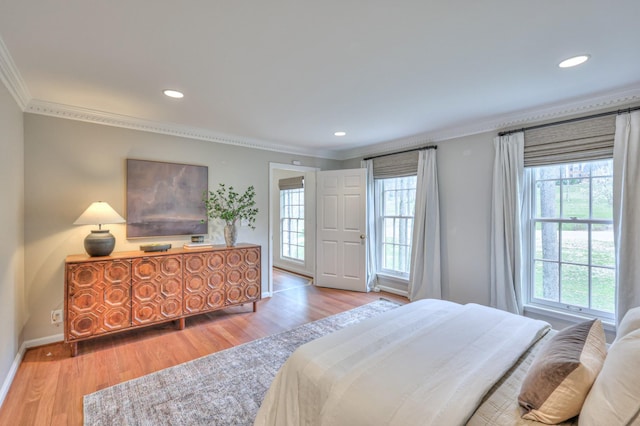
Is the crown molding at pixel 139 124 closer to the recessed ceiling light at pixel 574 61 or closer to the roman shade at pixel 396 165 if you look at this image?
the roman shade at pixel 396 165

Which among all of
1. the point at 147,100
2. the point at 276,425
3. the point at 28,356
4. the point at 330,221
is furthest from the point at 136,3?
the point at 330,221

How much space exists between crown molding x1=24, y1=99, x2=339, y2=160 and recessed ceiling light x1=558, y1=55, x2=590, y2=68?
3.49 meters

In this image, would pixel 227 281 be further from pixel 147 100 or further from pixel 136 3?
pixel 136 3

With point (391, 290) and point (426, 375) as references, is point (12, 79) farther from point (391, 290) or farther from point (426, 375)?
point (391, 290)

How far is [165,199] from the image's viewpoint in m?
3.60

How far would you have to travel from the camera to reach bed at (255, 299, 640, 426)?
1059 mm

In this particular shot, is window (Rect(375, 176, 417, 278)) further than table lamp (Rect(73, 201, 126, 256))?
Yes

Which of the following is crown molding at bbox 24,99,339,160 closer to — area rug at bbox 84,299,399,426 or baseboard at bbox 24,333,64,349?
baseboard at bbox 24,333,64,349

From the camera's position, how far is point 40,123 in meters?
2.89

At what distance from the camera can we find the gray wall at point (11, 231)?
2.12 metres

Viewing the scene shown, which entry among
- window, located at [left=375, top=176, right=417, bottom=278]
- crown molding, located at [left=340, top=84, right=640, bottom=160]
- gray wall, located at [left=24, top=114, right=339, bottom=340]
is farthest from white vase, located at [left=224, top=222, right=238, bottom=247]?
crown molding, located at [left=340, top=84, right=640, bottom=160]

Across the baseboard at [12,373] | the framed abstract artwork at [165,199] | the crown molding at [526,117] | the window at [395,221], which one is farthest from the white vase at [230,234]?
the crown molding at [526,117]

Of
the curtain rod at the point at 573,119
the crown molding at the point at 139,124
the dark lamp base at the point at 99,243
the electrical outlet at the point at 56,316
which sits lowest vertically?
the electrical outlet at the point at 56,316

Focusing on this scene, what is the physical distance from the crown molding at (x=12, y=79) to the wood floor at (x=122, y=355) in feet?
7.44
